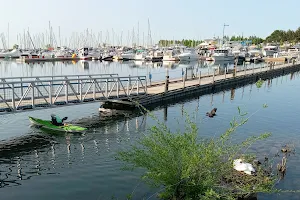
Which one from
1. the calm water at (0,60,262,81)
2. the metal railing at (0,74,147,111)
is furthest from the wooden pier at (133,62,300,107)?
the calm water at (0,60,262,81)

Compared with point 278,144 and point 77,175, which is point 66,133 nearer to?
point 77,175

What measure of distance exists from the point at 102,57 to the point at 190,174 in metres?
119

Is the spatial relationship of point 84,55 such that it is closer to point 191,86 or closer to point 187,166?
point 191,86

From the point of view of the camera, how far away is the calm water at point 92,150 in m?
13.6

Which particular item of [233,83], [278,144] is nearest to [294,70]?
[233,83]

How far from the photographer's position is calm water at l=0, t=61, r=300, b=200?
13602mm

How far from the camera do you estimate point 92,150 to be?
18344 mm

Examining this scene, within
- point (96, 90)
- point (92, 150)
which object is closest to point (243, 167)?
point (92, 150)

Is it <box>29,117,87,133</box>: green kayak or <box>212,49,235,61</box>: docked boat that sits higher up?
<box>212,49,235,61</box>: docked boat

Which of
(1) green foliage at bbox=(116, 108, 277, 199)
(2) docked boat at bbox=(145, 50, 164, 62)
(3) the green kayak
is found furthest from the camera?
(2) docked boat at bbox=(145, 50, 164, 62)

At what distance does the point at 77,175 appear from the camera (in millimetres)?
14922

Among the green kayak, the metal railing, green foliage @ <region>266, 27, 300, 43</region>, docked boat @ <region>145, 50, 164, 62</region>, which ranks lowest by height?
the green kayak

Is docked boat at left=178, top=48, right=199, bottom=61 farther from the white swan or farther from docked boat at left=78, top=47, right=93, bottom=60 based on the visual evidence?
the white swan

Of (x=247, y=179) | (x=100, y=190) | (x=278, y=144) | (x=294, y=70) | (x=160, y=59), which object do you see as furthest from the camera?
(x=160, y=59)
